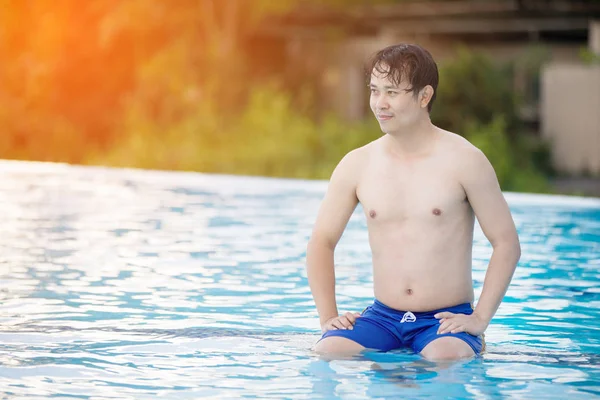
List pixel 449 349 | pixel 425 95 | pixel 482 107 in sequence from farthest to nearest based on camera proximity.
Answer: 1. pixel 482 107
2. pixel 425 95
3. pixel 449 349

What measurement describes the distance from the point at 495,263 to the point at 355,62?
70.6 feet

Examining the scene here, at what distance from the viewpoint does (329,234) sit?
5.41 m

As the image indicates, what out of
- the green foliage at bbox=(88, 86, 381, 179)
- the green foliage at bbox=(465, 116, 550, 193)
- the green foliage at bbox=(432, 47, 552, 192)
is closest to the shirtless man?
the green foliage at bbox=(465, 116, 550, 193)

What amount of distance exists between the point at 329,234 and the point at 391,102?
2.19 ft

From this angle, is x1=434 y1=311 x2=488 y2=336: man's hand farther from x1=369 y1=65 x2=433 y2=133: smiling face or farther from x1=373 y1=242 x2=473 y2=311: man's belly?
x1=369 y1=65 x2=433 y2=133: smiling face

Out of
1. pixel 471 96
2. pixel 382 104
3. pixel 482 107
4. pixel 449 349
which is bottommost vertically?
pixel 449 349


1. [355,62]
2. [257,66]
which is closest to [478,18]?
[355,62]

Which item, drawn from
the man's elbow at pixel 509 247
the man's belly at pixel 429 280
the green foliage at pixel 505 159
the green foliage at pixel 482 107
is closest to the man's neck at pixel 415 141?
the man's belly at pixel 429 280

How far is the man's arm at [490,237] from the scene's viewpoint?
16.9ft

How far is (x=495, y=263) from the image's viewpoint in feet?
17.0

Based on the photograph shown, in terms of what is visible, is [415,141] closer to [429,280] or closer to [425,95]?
[425,95]

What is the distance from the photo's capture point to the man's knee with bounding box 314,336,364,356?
17.5 ft

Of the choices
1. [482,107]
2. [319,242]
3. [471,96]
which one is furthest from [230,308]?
[482,107]

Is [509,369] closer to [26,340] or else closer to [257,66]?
[26,340]
